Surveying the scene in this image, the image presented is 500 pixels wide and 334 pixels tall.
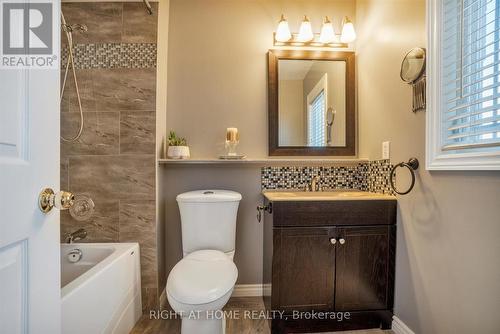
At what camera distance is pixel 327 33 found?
1924 mm

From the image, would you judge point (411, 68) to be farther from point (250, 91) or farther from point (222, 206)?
point (222, 206)

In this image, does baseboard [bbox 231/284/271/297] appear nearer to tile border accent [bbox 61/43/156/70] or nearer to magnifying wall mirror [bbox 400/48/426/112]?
magnifying wall mirror [bbox 400/48/426/112]

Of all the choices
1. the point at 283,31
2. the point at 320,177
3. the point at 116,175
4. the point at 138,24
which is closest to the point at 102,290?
the point at 116,175

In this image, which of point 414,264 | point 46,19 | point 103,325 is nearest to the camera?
point 46,19

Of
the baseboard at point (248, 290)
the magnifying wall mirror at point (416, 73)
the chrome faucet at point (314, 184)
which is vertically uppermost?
the magnifying wall mirror at point (416, 73)

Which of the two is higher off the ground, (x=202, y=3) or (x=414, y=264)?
(x=202, y=3)

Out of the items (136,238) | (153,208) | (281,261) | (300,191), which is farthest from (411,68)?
Result: (136,238)

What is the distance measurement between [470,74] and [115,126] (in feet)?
6.72

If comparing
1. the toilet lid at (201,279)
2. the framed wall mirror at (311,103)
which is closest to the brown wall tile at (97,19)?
the framed wall mirror at (311,103)

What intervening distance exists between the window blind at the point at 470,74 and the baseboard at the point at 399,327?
1.05 m

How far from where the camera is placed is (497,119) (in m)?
0.96

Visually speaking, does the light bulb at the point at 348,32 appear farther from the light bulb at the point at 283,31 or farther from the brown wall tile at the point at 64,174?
the brown wall tile at the point at 64,174

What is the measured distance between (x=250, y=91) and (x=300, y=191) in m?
0.91

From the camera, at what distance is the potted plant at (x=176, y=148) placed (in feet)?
6.04
